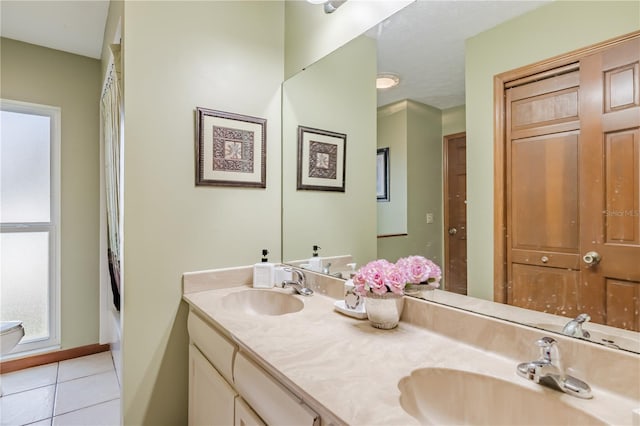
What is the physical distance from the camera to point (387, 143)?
4.51 ft

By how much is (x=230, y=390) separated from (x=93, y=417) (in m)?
1.43

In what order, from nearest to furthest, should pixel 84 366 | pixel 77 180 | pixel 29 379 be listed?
pixel 29 379, pixel 84 366, pixel 77 180

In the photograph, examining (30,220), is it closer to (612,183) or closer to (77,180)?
(77,180)

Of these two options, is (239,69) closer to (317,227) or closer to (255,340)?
(317,227)

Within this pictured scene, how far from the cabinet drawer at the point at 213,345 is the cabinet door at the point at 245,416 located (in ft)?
0.33

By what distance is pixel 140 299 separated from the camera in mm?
1503

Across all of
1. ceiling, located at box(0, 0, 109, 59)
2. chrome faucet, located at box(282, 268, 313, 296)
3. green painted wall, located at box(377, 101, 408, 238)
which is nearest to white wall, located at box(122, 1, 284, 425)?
chrome faucet, located at box(282, 268, 313, 296)

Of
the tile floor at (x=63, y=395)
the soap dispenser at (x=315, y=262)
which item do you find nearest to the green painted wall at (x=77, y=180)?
the tile floor at (x=63, y=395)

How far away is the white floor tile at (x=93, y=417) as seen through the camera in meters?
1.85

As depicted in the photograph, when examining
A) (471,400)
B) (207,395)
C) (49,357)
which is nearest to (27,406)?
(49,357)

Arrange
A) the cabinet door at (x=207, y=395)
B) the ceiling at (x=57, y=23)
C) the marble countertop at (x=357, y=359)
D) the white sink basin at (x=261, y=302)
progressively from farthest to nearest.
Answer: the ceiling at (x=57, y=23) < the white sink basin at (x=261, y=302) < the cabinet door at (x=207, y=395) < the marble countertop at (x=357, y=359)

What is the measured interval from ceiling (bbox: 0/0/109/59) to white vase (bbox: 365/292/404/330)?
242 centimetres

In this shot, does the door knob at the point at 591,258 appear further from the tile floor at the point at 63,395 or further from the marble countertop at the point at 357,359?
the tile floor at the point at 63,395

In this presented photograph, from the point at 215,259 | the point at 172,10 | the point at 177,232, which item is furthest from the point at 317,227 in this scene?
the point at 172,10
